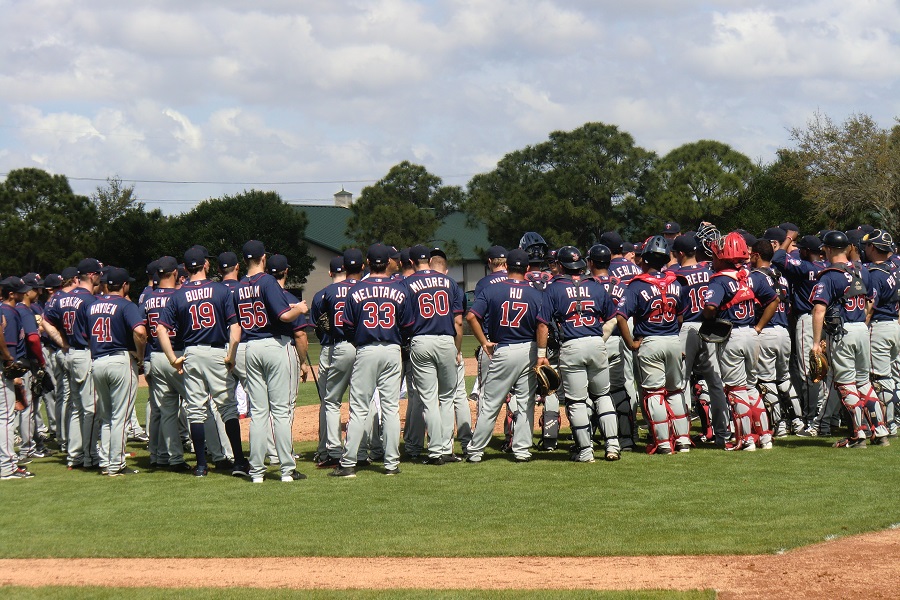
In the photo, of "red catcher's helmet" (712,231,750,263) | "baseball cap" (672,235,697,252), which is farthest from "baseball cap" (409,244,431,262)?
"red catcher's helmet" (712,231,750,263)

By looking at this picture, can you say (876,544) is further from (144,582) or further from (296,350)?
(296,350)

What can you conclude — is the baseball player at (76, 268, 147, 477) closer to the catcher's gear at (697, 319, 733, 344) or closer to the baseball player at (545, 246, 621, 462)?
the baseball player at (545, 246, 621, 462)

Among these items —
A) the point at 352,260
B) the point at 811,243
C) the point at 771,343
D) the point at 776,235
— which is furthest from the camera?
the point at 776,235

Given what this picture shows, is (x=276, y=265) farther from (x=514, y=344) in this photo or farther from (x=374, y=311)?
(x=514, y=344)

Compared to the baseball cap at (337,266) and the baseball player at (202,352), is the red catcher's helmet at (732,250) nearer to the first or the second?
the baseball cap at (337,266)

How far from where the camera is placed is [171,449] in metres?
10.9

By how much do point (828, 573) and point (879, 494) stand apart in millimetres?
2527

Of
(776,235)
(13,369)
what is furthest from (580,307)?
(13,369)

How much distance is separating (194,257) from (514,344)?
3814mm

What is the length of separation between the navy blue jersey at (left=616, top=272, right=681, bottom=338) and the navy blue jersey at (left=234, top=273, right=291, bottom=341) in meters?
3.80

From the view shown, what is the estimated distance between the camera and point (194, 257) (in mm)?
10641

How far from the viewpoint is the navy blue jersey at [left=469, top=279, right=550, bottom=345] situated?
10430 millimetres

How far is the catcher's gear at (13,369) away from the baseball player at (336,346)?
11.8 ft

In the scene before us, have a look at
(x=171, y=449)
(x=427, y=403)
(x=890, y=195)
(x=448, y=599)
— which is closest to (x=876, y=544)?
(x=448, y=599)
